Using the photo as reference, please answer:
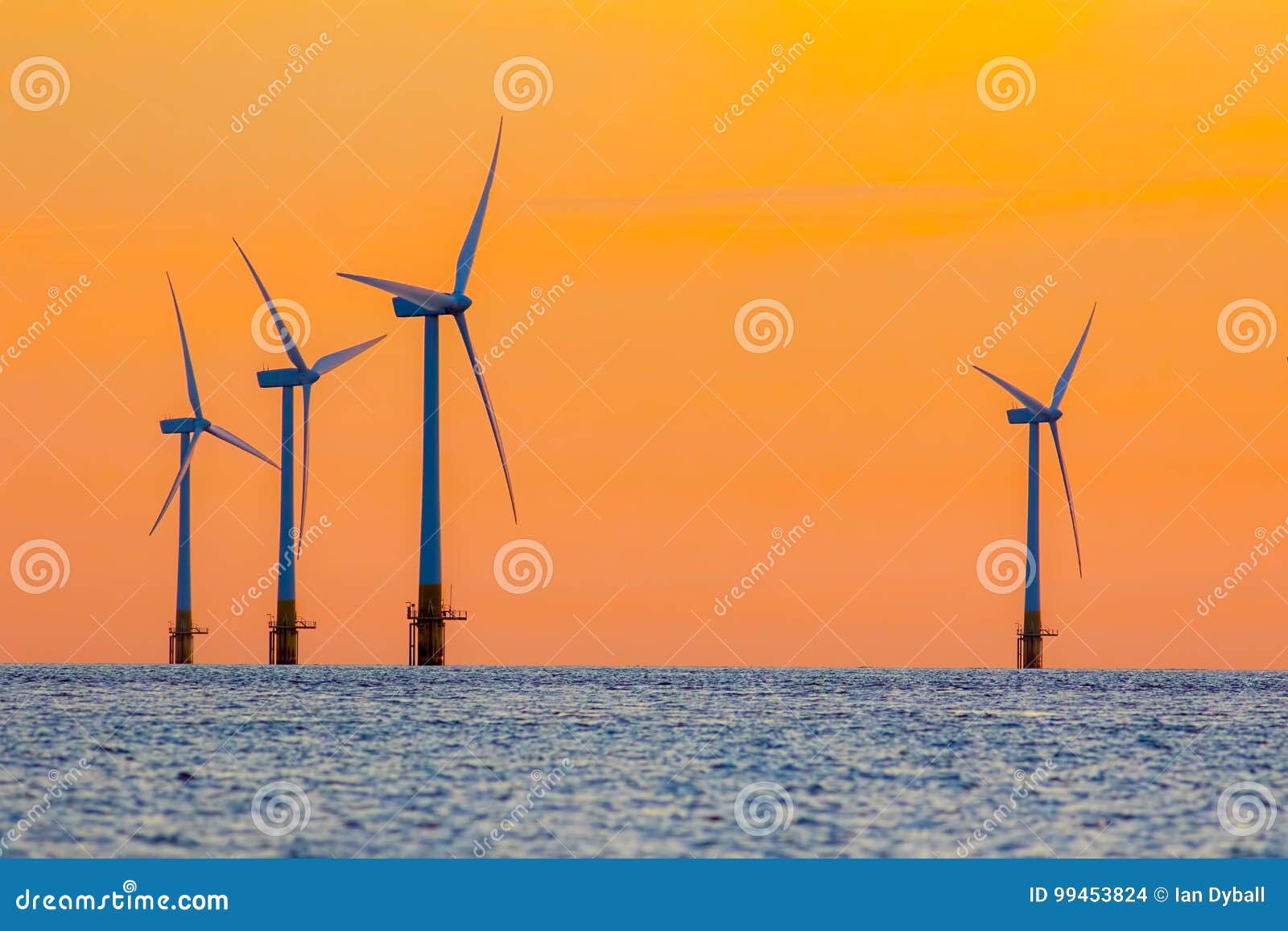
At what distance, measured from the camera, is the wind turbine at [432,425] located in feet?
380

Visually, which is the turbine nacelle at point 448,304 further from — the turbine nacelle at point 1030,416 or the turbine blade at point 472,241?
the turbine nacelle at point 1030,416

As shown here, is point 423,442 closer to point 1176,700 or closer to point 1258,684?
point 1176,700

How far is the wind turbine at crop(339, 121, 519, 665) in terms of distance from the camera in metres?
116

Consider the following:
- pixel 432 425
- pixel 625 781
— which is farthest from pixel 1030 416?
pixel 625 781

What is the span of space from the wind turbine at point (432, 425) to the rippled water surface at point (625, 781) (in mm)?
29593

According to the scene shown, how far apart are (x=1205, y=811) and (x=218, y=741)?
1344 inches

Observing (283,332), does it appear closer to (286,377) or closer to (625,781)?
(286,377)

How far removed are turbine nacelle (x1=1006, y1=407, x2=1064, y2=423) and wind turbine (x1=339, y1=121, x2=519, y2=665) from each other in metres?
55.8

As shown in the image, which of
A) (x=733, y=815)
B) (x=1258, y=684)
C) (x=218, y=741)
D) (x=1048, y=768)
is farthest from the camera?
(x=1258, y=684)

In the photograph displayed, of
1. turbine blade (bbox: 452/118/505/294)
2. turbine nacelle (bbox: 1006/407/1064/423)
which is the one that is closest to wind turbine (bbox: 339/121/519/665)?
turbine blade (bbox: 452/118/505/294)

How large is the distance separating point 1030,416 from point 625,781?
141 m

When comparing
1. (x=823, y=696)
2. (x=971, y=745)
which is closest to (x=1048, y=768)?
(x=971, y=745)

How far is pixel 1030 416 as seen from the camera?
607 ft
